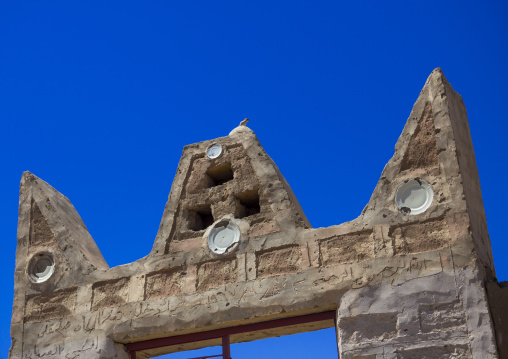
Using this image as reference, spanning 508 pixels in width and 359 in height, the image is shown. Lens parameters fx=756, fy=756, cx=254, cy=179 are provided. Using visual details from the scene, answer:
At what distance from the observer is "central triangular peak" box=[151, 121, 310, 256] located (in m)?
7.64

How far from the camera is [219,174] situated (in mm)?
8422

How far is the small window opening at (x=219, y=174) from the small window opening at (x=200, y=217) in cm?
28

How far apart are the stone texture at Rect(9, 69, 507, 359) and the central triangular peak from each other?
0.05 feet

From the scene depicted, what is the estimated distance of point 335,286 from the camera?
22.7 feet

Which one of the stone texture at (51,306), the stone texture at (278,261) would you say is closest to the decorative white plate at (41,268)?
the stone texture at (51,306)

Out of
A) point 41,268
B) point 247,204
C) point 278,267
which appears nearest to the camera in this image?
point 278,267

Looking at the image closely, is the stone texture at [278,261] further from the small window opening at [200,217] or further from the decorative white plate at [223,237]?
the small window opening at [200,217]

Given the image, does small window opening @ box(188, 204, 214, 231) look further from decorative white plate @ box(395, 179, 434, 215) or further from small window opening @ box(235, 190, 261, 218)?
decorative white plate @ box(395, 179, 434, 215)

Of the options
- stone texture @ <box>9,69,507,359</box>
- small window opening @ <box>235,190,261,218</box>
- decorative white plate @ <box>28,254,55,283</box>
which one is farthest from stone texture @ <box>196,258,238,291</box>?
decorative white plate @ <box>28,254,55,283</box>

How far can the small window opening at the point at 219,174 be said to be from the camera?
8.30m

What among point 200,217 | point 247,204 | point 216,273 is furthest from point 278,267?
point 200,217

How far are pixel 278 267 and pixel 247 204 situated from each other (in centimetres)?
107

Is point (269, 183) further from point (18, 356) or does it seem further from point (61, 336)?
point (18, 356)

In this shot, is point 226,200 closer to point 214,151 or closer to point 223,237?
point 223,237
